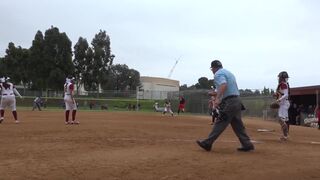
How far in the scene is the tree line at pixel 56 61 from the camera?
78.9m

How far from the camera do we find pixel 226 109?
10148mm

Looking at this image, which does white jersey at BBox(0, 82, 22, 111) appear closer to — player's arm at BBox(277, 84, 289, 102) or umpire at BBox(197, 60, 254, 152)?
player's arm at BBox(277, 84, 289, 102)

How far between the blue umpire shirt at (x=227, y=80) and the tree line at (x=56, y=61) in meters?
69.1

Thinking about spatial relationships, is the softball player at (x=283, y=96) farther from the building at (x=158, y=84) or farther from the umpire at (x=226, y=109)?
the building at (x=158, y=84)

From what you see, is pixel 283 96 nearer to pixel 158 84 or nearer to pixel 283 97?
pixel 283 97

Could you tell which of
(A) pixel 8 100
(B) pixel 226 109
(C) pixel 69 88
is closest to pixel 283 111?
(B) pixel 226 109

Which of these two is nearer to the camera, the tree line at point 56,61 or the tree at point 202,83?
the tree line at point 56,61

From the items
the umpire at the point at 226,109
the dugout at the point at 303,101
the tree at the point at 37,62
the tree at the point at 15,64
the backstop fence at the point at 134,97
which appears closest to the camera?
the umpire at the point at 226,109

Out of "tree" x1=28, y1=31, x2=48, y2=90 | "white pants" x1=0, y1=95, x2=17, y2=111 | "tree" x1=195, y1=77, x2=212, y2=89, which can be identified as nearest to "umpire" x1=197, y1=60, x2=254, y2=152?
"white pants" x1=0, y1=95, x2=17, y2=111

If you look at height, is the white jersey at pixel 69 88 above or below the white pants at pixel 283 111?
above

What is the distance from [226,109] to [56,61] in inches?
2809

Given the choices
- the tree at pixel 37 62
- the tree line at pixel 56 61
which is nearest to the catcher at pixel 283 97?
the tree line at pixel 56 61

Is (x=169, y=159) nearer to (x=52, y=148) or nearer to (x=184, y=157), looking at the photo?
(x=184, y=157)

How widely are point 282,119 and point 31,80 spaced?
71.7 metres
